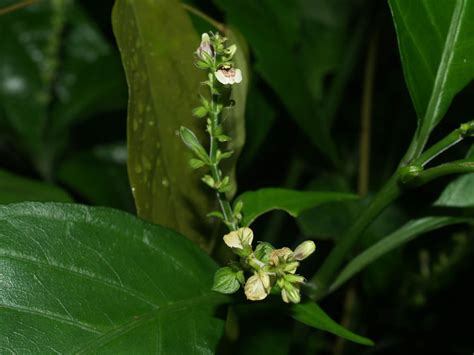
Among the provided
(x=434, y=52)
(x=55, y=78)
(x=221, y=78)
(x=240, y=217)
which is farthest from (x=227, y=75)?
(x=55, y=78)

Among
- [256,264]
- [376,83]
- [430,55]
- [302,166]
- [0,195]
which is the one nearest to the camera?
[256,264]

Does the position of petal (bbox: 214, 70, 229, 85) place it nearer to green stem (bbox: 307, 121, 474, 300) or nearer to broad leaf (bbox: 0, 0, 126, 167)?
green stem (bbox: 307, 121, 474, 300)

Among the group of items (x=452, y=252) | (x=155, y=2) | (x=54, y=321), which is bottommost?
(x=452, y=252)

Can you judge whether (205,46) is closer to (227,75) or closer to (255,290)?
(227,75)

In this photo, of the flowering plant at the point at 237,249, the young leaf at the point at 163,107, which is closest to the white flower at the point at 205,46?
the flowering plant at the point at 237,249

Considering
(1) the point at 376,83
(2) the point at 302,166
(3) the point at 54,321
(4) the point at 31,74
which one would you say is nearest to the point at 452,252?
(2) the point at 302,166

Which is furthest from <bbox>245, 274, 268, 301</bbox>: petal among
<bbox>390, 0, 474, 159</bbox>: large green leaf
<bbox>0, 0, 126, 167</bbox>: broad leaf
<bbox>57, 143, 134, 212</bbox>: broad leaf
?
<bbox>0, 0, 126, 167</bbox>: broad leaf

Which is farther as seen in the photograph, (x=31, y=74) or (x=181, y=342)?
(x=31, y=74)

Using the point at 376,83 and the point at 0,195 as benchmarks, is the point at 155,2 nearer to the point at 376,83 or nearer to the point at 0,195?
the point at 0,195
